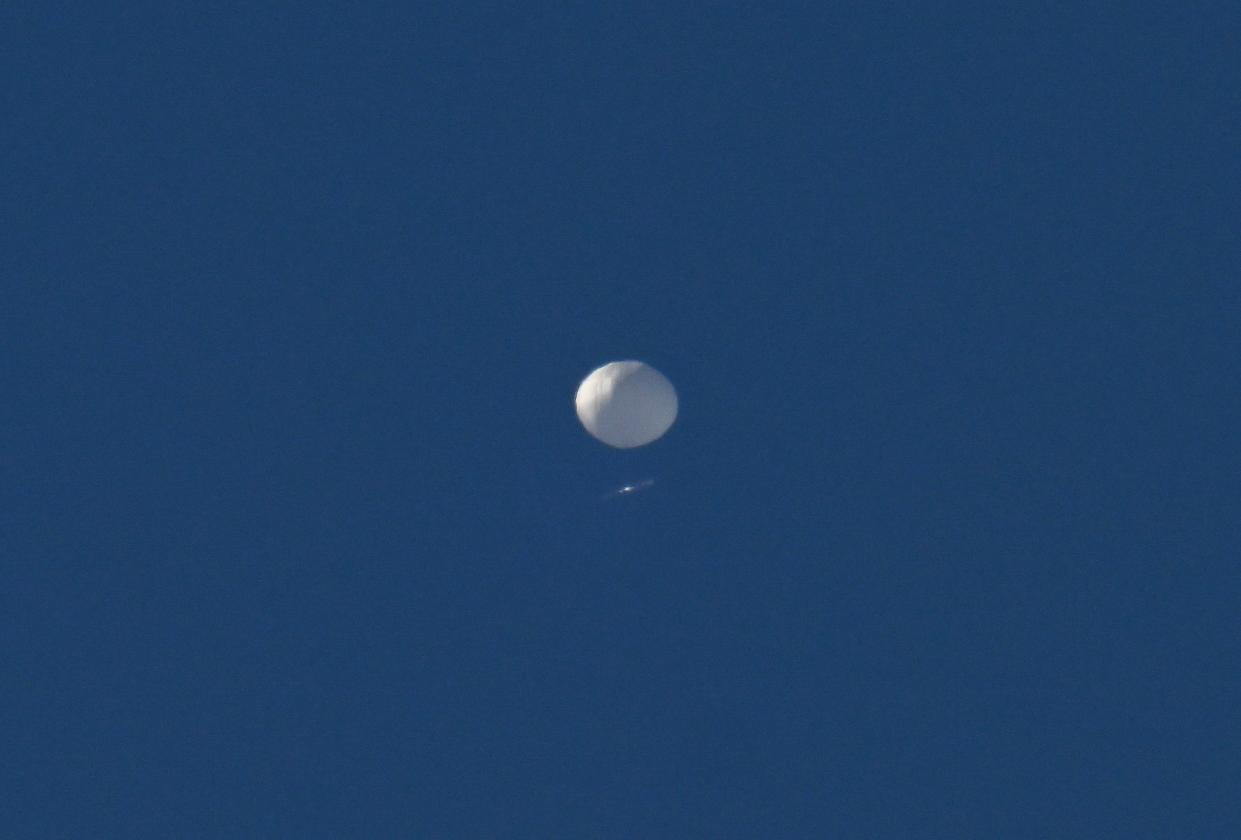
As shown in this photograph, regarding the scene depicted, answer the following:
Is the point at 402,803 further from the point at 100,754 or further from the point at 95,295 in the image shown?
the point at 95,295

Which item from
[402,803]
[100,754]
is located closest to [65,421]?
[100,754]

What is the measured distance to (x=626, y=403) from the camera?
22.1ft

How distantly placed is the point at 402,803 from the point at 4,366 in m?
2.11

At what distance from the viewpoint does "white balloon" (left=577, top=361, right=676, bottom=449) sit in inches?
265

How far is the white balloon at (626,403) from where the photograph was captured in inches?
265

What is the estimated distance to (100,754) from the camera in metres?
6.95

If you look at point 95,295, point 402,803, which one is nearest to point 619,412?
point 402,803

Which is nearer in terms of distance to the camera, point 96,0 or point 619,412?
point 619,412

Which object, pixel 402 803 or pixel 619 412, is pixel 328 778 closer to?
pixel 402 803

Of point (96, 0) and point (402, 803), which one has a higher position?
point (96, 0)

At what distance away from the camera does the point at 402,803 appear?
6906mm

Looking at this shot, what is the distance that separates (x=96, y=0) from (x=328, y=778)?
295 centimetres

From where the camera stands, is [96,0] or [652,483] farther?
[96,0]

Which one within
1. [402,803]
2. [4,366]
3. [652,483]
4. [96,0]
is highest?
[96,0]
